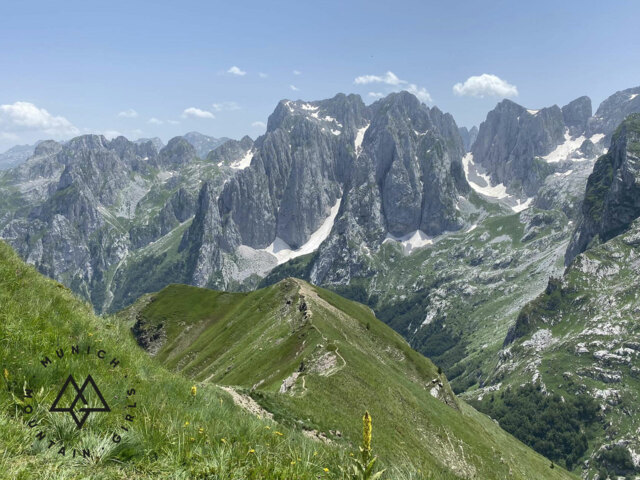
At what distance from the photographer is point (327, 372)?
5034 centimetres

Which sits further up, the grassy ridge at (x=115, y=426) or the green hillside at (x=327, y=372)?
the grassy ridge at (x=115, y=426)

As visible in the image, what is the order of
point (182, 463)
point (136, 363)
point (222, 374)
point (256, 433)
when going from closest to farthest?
1. point (182, 463)
2. point (256, 433)
3. point (136, 363)
4. point (222, 374)

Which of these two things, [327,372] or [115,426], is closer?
[115,426]

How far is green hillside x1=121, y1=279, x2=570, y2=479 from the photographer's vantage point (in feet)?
116

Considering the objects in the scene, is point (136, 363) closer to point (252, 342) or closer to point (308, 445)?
point (308, 445)

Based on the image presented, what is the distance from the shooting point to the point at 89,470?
4.66 m

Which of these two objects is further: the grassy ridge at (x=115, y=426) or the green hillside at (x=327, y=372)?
the green hillside at (x=327, y=372)

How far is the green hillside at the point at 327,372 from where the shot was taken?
35406 millimetres

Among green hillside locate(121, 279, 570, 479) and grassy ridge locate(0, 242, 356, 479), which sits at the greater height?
grassy ridge locate(0, 242, 356, 479)

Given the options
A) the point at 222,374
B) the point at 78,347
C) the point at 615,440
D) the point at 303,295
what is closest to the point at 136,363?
the point at 78,347

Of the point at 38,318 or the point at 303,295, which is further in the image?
the point at 303,295

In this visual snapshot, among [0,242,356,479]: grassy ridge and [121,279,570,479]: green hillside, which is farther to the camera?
[121,279,570,479]: green hillside

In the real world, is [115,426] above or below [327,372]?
above

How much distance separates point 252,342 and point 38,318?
274ft
